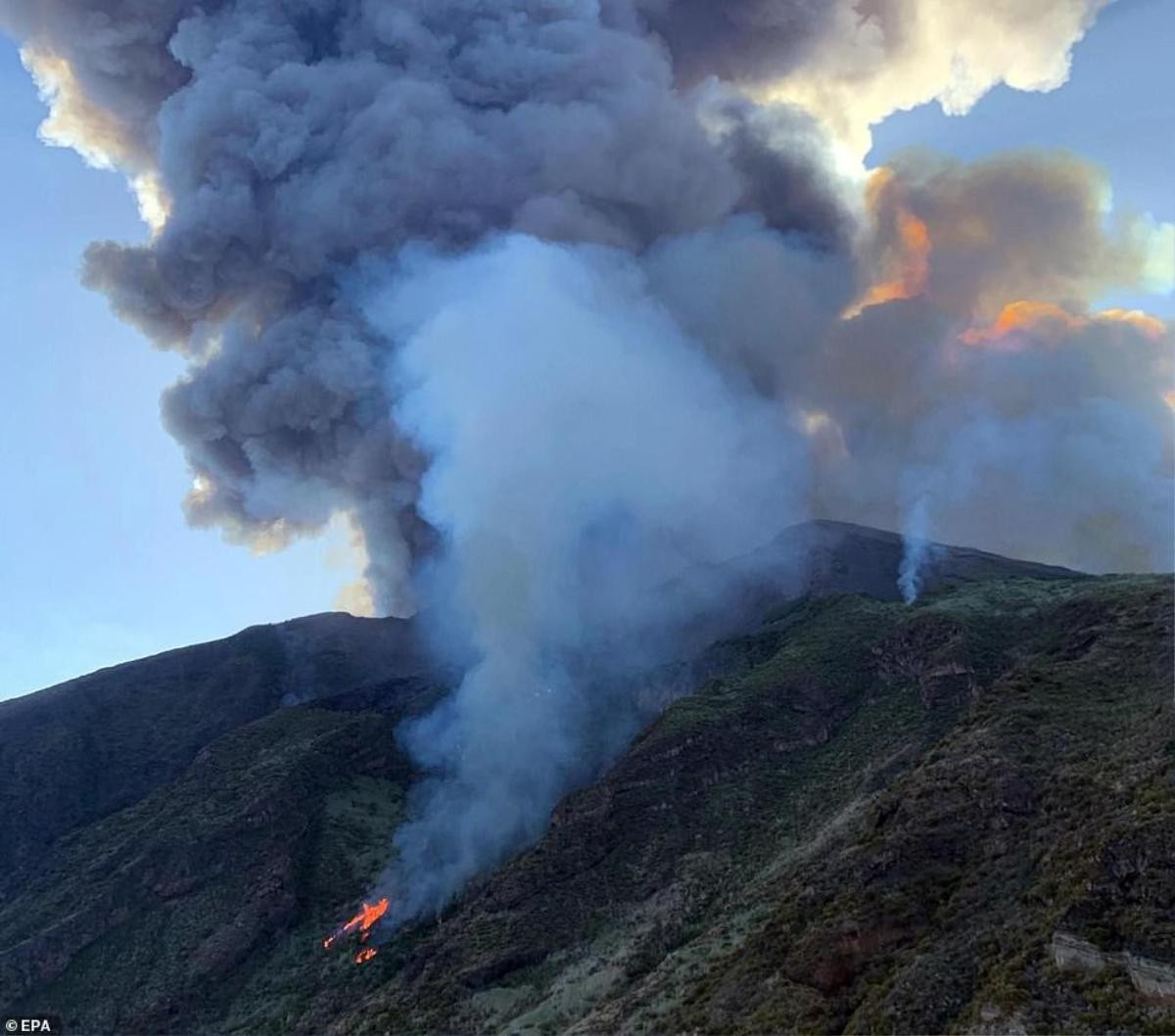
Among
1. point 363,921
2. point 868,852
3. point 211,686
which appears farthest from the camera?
point 211,686

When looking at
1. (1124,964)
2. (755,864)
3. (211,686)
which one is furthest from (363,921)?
(211,686)

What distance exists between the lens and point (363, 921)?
6025cm

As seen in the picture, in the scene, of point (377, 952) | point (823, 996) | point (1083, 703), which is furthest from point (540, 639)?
point (823, 996)

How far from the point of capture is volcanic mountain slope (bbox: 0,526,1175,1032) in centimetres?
3250

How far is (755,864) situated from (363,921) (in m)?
22.5

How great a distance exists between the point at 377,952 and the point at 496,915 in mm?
7319

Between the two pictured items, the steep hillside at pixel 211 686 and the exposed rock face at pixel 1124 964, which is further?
the steep hillside at pixel 211 686

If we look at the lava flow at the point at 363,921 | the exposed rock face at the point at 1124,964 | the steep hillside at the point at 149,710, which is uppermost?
the steep hillside at the point at 149,710

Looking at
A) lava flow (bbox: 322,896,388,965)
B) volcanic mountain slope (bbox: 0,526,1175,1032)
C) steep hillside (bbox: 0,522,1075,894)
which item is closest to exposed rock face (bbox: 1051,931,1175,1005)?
volcanic mountain slope (bbox: 0,526,1175,1032)

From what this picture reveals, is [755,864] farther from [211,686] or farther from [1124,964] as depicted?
[211,686]

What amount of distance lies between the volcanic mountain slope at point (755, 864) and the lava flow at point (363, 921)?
89 centimetres

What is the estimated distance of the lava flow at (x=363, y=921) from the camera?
195 feet

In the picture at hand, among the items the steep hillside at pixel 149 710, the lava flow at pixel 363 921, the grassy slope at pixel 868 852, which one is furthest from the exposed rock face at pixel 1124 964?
the steep hillside at pixel 149 710

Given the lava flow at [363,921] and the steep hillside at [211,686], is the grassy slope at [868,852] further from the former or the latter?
the steep hillside at [211,686]
